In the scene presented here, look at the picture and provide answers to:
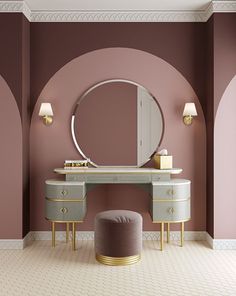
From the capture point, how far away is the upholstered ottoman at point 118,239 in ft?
12.9

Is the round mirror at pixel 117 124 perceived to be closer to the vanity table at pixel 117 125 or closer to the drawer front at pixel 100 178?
the vanity table at pixel 117 125

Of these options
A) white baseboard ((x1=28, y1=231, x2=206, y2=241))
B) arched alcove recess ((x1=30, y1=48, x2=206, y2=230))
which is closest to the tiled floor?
white baseboard ((x1=28, y1=231, x2=206, y2=241))

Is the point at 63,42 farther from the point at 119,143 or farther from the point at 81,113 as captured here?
the point at 119,143

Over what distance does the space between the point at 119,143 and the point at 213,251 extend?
1.62 m

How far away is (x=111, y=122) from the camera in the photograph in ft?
16.0

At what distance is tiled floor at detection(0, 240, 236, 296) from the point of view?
3.37 metres

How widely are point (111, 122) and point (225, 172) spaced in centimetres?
144

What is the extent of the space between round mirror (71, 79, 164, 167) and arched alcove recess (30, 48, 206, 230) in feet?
0.32

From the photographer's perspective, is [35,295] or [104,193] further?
[104,193]

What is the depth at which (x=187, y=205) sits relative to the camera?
4.49 meters

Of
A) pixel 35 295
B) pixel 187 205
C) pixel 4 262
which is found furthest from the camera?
pixel 187 205

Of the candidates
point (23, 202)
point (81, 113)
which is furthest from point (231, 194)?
point (23, 202)

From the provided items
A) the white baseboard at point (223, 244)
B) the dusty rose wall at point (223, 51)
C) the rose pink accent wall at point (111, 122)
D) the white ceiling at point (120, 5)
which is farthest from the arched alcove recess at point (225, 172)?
the white ceiling at point (120, 5)

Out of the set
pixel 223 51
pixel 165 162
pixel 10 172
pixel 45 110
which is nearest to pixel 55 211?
pixel 10 172
